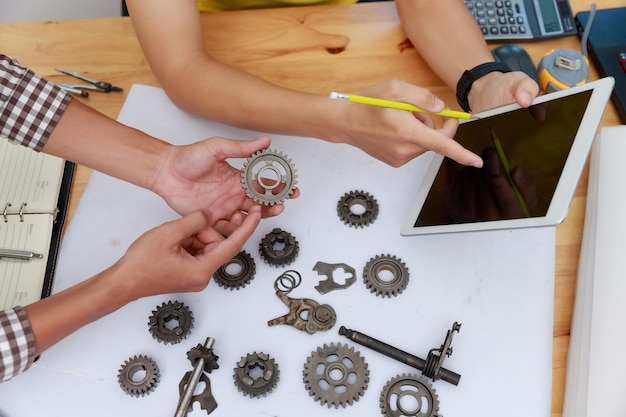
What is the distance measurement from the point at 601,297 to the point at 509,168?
293 mm

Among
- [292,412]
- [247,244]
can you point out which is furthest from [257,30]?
[292,412]

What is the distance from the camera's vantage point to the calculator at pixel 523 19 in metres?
1.30

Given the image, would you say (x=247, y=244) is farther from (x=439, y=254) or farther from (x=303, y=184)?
(x=439, y=254)

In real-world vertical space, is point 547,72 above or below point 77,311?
above

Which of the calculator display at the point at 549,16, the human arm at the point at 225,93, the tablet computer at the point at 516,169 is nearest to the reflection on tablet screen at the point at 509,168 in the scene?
the tablet computer at the point at 516,169

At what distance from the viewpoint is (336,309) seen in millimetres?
1069

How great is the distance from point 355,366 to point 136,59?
0.90 meters

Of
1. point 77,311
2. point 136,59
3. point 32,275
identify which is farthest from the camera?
point 136,59

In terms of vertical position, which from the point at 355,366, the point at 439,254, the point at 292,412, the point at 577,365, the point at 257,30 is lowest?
the point at 292,412

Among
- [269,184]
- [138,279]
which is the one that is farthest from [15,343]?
[269,184]

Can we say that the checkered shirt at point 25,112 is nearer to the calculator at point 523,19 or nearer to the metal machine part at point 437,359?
the metal machine part at point 437,359

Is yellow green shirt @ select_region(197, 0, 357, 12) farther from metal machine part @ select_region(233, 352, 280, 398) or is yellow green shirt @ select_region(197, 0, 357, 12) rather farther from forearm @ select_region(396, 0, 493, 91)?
metal machine part @ select_region(233, 352, 280, 398)

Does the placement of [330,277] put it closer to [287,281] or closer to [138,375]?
[287,281]

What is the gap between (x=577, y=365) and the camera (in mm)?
962
